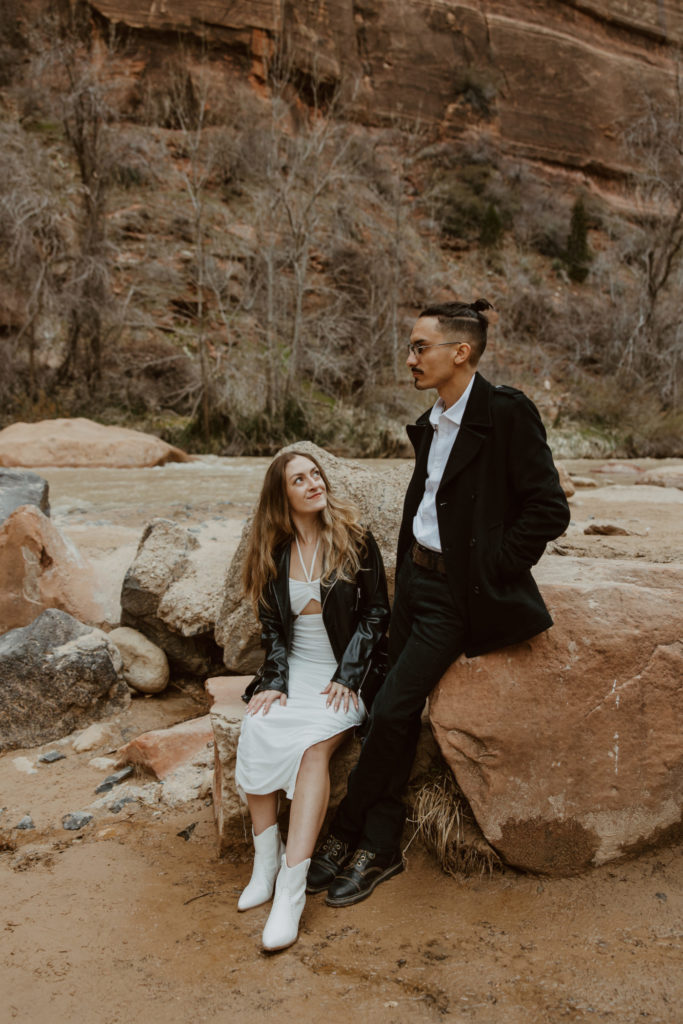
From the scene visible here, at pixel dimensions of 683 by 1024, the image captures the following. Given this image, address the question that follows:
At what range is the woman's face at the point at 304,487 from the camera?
3094 mm

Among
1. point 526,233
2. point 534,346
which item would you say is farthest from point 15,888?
point 526,233

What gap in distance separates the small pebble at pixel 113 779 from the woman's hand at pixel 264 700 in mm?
1108

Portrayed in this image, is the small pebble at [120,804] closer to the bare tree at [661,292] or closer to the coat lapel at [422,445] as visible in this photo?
the coat lapel at [422,445]

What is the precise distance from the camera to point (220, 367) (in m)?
16.6

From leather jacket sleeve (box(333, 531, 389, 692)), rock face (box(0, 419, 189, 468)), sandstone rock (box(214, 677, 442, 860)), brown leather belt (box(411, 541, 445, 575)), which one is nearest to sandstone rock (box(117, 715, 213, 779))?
sandstone rock (box(214, 677, 442, 860))

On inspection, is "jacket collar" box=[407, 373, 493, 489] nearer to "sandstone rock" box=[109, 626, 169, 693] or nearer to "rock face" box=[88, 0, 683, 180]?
"sandstone rock" box=[109, 626, 169, 693]

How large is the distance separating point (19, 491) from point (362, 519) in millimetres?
3679

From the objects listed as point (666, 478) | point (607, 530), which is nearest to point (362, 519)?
point (607, 530)

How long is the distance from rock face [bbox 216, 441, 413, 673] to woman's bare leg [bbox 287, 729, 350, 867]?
115 centimetres

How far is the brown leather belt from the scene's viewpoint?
8.75ft

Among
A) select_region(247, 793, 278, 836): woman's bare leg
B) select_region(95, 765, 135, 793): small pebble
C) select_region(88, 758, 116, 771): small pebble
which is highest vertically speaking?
select_region(247, 793, 278, 836): woman's bare leg

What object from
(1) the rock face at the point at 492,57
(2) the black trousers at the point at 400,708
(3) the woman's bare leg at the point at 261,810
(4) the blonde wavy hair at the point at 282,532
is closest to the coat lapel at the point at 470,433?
(2) the black trousers at the point at 400,708

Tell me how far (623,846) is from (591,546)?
6.92 ft

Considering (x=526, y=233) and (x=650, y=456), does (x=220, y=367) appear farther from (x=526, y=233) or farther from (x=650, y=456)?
(x=526, y=233)
